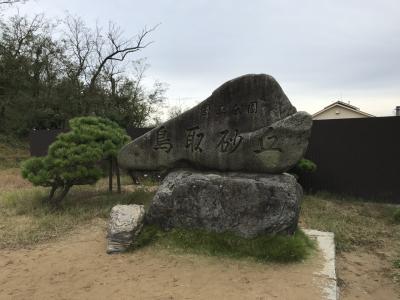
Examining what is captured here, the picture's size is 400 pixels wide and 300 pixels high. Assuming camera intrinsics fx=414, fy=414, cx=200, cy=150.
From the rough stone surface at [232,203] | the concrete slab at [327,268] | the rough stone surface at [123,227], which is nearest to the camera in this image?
the concrete slab at [327,268]

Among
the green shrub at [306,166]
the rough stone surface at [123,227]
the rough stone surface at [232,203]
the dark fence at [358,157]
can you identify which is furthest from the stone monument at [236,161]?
the dark fence at [358,157]

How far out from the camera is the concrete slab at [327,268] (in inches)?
164

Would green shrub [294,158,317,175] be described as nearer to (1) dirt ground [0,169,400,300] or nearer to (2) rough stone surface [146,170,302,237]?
(1) dirt ground [0,169,400,300]

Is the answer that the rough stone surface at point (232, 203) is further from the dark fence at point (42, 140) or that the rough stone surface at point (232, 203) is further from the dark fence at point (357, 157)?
the dark fence at point (42, 140)

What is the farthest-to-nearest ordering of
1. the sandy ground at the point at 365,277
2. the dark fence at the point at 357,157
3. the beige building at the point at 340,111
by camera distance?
the beige building at the point at 340,111, the dark fence at the point at 357,157, the sandy ground at the point at 365,277

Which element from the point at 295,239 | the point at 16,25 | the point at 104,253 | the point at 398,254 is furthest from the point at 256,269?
the point at 16,25

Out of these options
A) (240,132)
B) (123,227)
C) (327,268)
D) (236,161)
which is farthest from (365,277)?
(123,227)

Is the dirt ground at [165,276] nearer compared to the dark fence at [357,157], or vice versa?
the dirt ground at [165,276]

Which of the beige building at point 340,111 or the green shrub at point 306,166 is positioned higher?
the beige building at point 340,111

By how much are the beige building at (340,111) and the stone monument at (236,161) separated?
20267 mm

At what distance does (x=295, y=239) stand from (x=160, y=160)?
2.30 meters

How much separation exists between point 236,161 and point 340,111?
21.8 m

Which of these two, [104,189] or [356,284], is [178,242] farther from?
[104,189]

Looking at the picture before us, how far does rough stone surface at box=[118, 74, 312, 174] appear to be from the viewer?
17.5 ft
